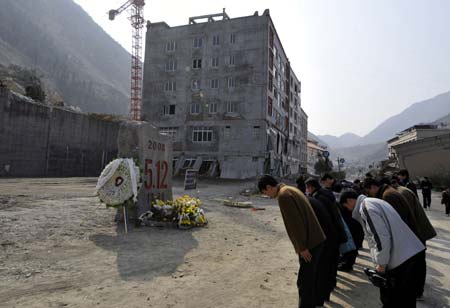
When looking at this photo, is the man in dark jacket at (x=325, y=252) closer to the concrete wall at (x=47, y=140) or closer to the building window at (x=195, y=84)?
the concrete wall at (x=47, y=140)

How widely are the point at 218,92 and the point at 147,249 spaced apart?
111ft

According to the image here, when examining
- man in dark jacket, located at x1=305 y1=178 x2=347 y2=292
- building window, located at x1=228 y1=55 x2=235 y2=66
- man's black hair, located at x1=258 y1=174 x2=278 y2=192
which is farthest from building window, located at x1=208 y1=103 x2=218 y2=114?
man's black hair, located at x1=258 y1=174 x2=278 y2=192

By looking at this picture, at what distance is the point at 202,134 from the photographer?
129ft

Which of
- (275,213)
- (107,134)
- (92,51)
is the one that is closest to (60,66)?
(92,51)

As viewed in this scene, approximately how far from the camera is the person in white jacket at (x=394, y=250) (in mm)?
3434

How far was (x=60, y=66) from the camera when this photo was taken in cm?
12900

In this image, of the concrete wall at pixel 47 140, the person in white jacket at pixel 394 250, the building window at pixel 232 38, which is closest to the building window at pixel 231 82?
the building window at pixel 232 38

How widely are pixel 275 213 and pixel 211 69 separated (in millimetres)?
29718

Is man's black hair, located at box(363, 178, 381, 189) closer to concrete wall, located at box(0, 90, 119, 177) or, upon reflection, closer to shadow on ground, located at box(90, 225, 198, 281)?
shadow on ground, located at box(90, 225, 198, 281)

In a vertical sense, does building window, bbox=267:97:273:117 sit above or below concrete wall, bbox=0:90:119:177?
above

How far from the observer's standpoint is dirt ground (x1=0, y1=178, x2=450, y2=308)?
4.61 m

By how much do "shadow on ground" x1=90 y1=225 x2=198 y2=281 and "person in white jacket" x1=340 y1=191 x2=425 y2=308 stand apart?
3.66 metres

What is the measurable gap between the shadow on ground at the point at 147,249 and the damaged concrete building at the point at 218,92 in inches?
1062

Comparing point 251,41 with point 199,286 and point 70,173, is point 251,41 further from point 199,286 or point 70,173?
point 199,286
